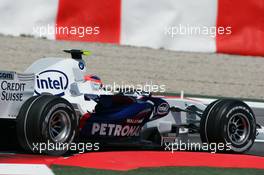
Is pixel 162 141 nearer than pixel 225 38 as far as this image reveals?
Yes

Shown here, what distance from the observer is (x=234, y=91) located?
1311 centimetres

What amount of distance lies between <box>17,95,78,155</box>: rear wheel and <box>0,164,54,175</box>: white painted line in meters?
0.43

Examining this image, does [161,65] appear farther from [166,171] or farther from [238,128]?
Result: [166,171]

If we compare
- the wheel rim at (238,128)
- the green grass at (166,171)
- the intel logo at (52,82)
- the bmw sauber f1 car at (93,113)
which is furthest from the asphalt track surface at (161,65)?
the green grass at (166,171)

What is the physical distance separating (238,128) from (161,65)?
14.8 ft

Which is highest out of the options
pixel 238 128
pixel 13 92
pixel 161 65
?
pixel 161 65

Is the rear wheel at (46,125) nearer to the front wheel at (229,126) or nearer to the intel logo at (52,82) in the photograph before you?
the intel logo at (52,82)

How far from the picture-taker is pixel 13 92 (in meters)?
8.26

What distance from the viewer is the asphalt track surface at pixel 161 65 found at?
13.1 meters

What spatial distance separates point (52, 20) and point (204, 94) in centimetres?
240

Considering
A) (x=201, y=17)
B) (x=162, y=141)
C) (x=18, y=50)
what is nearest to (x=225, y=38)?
(x=201, y=17)

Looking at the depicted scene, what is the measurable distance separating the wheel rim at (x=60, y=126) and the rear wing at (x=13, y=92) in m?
0.36

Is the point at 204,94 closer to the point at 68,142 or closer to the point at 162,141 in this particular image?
the point at 162,141

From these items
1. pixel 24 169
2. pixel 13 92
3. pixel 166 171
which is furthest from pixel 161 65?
pixel 24 169
